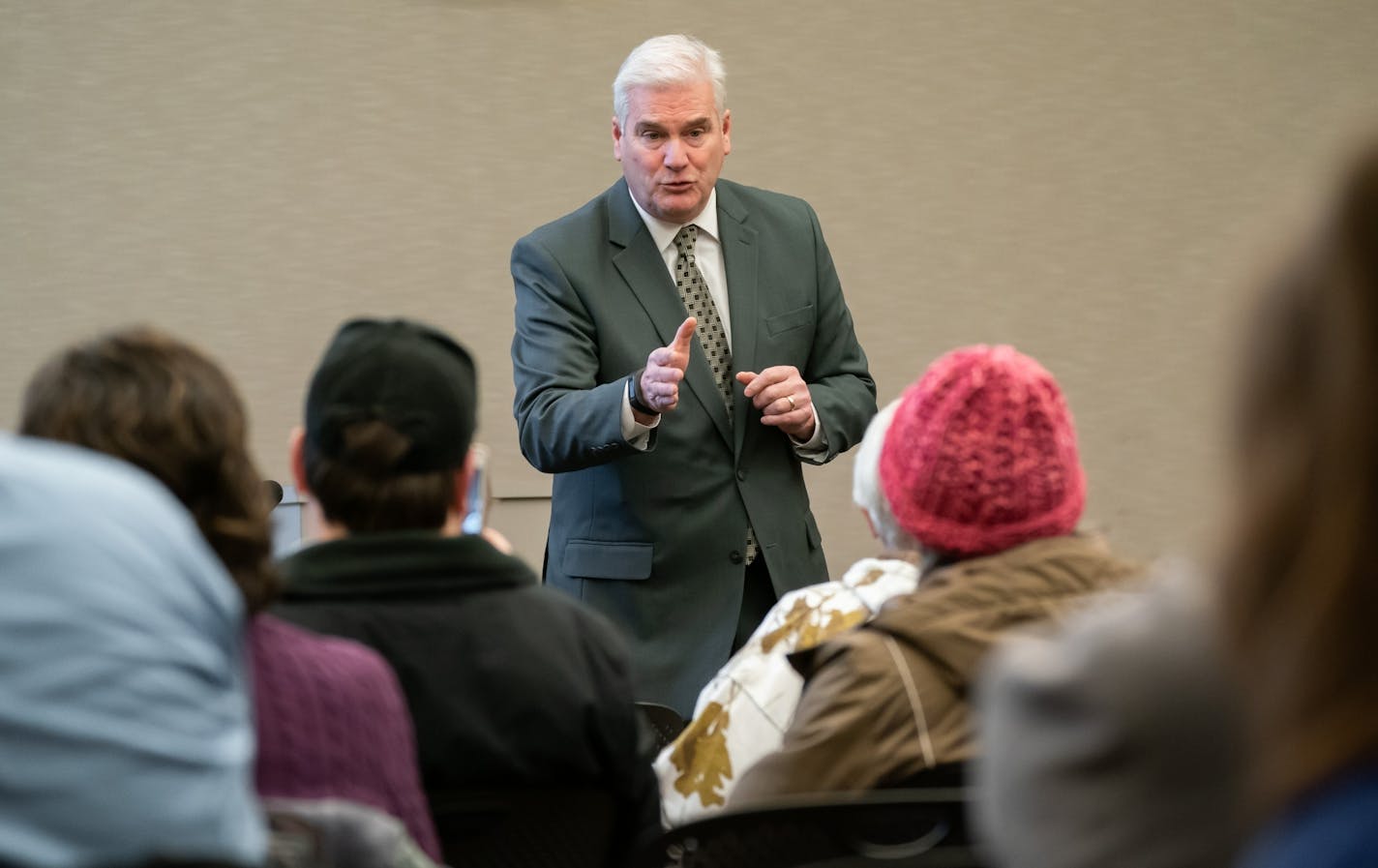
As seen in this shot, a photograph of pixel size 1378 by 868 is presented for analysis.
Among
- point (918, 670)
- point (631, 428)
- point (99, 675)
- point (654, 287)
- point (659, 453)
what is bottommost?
point (659, 453)

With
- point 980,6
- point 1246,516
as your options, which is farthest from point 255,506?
point 980,6

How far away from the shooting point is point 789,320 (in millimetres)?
3340

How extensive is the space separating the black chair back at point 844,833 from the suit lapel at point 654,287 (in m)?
1.71

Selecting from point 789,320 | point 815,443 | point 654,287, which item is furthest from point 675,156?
point 815,443

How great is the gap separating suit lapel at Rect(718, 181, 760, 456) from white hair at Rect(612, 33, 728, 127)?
21 cm

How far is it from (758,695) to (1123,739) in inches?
49.6

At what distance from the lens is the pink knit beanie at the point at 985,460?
187cm

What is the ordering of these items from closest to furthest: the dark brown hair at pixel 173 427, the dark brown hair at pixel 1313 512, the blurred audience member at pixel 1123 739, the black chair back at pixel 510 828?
Answer: the dark brown hair at pixel 1313 512 → the blurred audience member at pixel 1123 739 → the dark brown hair at pixel 173 427 → the black chair back at pixel 510 828

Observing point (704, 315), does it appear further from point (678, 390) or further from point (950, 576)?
point (950, 576)

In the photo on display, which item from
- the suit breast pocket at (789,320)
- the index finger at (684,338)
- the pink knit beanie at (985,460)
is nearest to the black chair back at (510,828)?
the pink knit beanie at (985,460)

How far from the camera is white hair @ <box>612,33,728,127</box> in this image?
329cm

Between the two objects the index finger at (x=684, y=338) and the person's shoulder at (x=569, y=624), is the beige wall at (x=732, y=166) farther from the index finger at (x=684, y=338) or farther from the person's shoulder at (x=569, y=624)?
the person's shoulder at (x=569, y=624)

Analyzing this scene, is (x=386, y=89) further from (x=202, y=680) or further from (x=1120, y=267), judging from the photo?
(x=202, y=680)

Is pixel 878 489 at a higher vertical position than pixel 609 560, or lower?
higher
